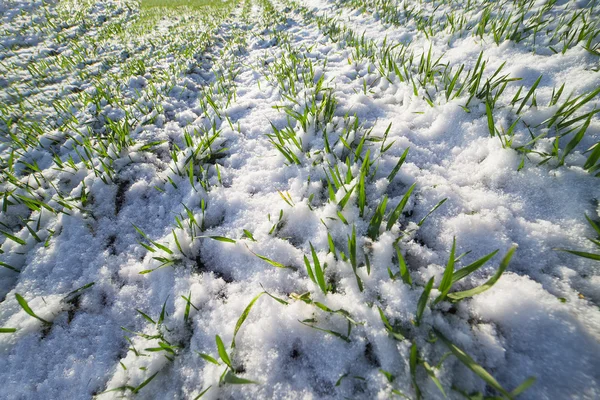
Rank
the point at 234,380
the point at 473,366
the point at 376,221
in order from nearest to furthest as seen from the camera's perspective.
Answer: the point at 473,366, the point at 234,380, the point at 376,221

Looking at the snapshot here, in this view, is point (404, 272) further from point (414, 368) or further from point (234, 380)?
point (234, 380)

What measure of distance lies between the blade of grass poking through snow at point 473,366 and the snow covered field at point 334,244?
13 millimetres

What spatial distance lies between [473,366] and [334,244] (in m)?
0.79

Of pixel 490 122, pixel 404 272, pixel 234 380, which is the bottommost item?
pixel 234 380

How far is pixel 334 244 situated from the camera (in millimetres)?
1492

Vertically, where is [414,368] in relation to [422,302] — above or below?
below

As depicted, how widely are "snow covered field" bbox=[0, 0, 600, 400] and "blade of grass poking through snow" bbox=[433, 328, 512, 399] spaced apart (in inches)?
0.5

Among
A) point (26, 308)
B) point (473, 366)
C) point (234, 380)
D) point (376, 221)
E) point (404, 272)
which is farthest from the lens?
point (376, 221)

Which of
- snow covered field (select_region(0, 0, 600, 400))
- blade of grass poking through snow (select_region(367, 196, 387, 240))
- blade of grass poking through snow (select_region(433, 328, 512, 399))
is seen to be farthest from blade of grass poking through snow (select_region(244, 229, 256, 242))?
blade of grass poking through snow (select_region(433, 328, 512, 399))

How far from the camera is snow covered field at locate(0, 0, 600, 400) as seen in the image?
3.51 feet

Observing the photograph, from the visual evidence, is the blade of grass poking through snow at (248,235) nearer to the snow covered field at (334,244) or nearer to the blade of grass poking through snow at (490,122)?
the snow covered field at (334,244)

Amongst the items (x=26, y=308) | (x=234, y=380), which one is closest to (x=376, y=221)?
(x=234, y=380)

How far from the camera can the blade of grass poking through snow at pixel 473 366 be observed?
846 millimetres

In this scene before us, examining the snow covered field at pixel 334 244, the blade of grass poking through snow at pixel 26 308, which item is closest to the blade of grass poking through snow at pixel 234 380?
the snow covered field at pixel 334 244
